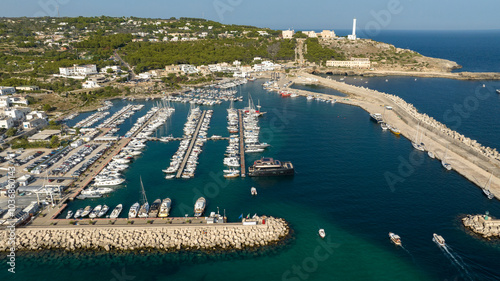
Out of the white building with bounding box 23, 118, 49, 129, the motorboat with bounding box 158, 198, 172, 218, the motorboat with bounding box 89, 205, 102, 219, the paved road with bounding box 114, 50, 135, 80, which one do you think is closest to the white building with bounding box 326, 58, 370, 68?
the paved road with bounding box 114, 50, 135, 80

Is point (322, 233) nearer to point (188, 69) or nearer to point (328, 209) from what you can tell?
point (328, 209)

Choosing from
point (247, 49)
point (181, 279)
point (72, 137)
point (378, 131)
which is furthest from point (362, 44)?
point (181, 279)

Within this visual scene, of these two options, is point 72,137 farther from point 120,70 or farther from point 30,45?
point 30,45

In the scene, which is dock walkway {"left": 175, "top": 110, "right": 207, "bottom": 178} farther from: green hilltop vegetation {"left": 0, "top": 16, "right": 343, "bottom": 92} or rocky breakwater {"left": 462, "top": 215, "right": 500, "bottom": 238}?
green hilltop vegetation {"left": 0, "top": 16, "right": 343, "bottom": 92}

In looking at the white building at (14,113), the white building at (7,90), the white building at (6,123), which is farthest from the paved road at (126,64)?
the white building at (6,123)

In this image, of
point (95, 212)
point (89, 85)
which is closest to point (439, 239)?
point (95, 212)

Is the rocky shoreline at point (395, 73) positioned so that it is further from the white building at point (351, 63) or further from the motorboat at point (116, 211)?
the motorboat at point (116, 211)
